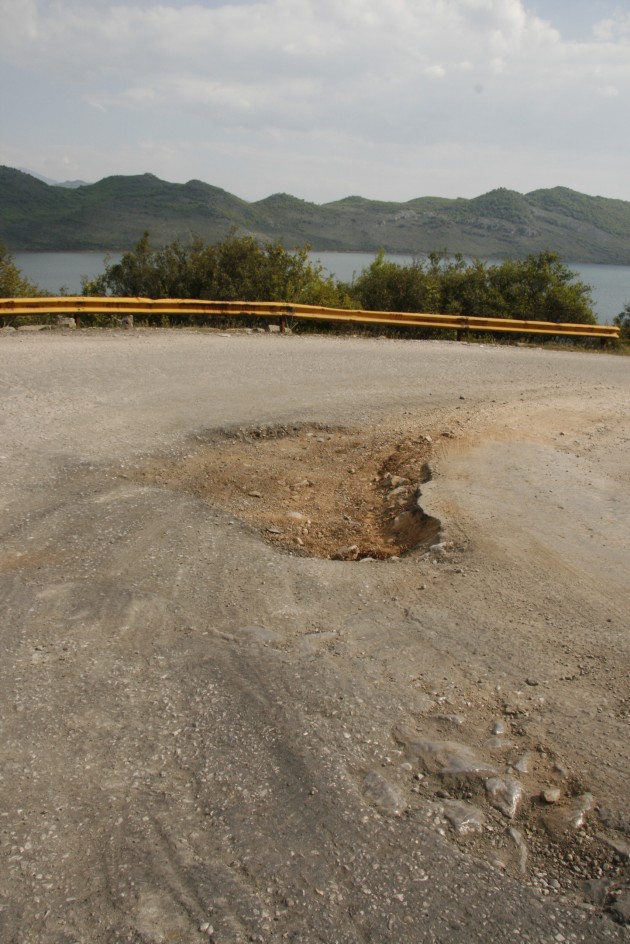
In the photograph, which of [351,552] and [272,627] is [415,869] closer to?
[272,627]

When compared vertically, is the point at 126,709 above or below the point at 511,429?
below

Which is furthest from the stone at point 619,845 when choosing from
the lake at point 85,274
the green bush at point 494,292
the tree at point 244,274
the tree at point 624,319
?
the tree at point 624,319

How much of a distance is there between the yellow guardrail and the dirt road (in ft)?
21.2

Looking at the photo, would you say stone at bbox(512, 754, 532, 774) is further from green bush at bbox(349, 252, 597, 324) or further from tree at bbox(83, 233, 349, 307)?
green bush at bbox(349, 252, 597, 324)

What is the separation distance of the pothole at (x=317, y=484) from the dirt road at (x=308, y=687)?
1.4 inches

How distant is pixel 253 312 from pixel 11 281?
46.1 ft

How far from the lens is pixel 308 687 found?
139 inches

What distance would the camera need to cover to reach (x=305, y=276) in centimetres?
2361

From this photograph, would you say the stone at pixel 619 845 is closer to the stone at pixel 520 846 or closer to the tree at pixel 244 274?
the stone at pixel 520 846

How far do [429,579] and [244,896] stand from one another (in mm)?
2671

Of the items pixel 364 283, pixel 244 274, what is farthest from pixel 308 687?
pixel 364 283

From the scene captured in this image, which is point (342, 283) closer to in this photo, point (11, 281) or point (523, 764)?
point (11, 281)

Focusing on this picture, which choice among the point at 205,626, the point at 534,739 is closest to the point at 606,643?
the point at 534,739

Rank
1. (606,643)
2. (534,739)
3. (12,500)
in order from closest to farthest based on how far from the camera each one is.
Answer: (534,739) < (606,643) < (12,500)
